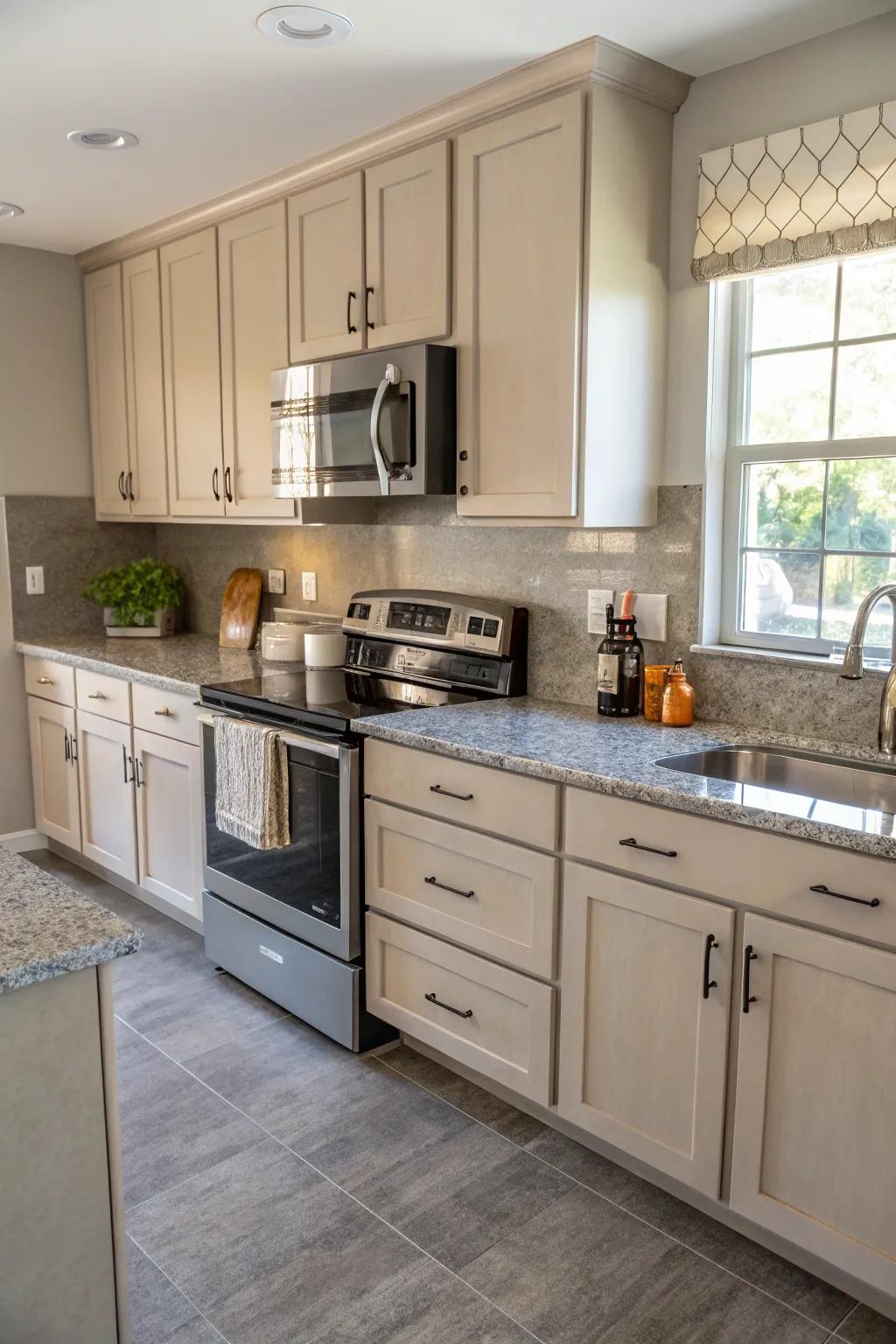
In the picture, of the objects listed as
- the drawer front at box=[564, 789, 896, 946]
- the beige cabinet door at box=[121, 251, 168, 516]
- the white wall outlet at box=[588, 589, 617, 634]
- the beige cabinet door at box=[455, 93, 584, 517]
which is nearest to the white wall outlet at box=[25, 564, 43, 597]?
the beige cabinet door at box=[121, 251, 168, 516]

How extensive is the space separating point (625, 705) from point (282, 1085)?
1.25 metres

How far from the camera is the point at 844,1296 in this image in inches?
73.7

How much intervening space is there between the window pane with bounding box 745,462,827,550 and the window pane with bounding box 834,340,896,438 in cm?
12

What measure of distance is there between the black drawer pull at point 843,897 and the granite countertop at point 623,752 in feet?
0.24

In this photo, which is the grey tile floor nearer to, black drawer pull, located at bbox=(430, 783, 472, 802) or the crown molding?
black drawer pull, located at bbox=(430, 783, 472, 802)

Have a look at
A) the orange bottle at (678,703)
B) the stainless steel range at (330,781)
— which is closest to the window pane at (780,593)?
the orange bottle at (678,703)

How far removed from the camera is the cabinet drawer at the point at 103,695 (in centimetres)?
353

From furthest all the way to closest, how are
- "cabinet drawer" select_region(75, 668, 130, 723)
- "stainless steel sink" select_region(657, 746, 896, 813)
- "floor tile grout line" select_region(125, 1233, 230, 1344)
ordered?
"cabinet drawer" select_region(75, 668, 130, 723), "stainless steel sink" select_region(657, 746, 896, 813), "floor tile grout line" select_region(125, 1233, 230, 1344)

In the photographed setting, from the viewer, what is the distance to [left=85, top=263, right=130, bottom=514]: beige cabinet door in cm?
409

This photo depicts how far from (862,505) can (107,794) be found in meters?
2.66

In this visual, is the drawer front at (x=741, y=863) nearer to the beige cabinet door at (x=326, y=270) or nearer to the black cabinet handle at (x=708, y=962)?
the black cabinet handle at (x=708, y=962)

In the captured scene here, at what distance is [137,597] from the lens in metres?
4.14

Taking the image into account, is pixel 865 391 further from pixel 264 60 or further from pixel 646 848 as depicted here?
pixel 264 60

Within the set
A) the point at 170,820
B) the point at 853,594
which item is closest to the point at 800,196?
the point at 853,594
